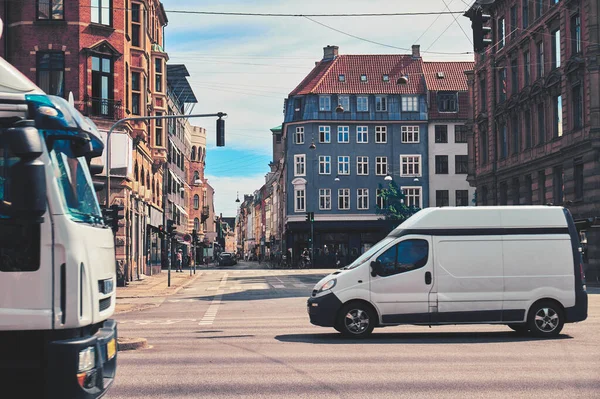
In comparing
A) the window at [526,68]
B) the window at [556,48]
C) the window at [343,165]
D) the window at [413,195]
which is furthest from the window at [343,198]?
the window at [556,48]

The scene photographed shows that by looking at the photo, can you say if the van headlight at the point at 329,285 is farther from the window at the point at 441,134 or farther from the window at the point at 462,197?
the window at the point at 441,134

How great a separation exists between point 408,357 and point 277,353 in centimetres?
202

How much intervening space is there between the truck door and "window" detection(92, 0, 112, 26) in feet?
86.5

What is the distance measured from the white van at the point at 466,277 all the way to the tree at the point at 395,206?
57281 mm

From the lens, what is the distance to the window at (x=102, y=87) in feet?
125

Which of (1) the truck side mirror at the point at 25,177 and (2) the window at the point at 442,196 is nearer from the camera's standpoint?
(1) the truck side mirror at the point at 25,177

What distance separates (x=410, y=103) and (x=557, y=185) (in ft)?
120

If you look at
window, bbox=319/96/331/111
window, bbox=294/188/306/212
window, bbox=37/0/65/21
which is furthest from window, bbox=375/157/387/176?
window, bbox=37/0/65/21

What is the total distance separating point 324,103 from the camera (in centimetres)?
8006

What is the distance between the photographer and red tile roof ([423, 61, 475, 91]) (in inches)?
3204

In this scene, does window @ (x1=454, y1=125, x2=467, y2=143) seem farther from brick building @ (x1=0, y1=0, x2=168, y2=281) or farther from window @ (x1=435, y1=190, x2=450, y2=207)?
brick building @ (x1=0, y1=0, x2=168, y2=281)

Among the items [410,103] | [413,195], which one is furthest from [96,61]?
[413,195]

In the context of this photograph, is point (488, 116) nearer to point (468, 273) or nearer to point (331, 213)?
point (331, 213)

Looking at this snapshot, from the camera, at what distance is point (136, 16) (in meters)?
45.4
